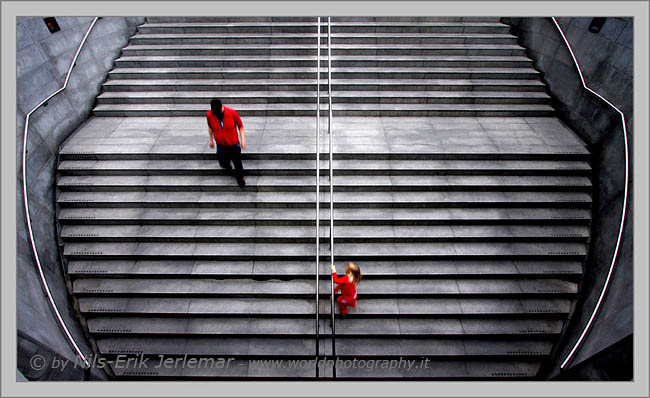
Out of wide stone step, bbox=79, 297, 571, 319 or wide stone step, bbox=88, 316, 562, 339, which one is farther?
wide stone step, bbox=79, 297, 571, 319

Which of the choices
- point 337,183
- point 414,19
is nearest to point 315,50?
point 414,19

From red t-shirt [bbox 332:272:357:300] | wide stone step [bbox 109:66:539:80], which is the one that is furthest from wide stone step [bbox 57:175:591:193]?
wide stone step [bbox 109:66:539:80]

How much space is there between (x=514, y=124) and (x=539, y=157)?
3.67 feet

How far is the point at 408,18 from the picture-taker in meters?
7.93

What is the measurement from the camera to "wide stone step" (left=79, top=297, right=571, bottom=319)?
4.99m

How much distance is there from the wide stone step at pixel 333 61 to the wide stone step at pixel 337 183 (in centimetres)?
330

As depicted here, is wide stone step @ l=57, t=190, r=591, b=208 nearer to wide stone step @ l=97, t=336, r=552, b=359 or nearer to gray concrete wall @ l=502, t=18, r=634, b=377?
gray concrete wall @ l=502, t=18, r=634, b=377

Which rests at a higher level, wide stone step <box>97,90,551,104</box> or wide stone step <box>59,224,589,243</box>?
wide stone step <box>97,90,551,104</box>

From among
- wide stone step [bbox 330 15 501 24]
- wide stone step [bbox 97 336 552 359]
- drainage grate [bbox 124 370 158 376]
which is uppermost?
wide stone step [bbox 330 15 501 24]

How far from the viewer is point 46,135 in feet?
18.9

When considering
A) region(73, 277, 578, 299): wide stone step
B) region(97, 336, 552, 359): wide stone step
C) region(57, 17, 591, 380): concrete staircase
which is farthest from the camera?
region(73, 277, 578, 299): wide stone step

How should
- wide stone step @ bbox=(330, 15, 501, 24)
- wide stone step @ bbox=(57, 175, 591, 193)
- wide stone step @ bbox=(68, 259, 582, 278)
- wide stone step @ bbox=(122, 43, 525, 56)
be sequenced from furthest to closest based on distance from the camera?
wide stone step @ bbox=(330, 15, 501, 24)
wide stone step @ bbox=(122, 43, 525, 56)
wide stone step @ bbox=(57, 175, 591, 193)
wide stone step @ bbox=(68, 259, 582, 278)

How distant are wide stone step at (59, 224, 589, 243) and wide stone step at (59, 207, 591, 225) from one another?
0.33ft

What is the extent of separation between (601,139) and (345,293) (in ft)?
18.6
